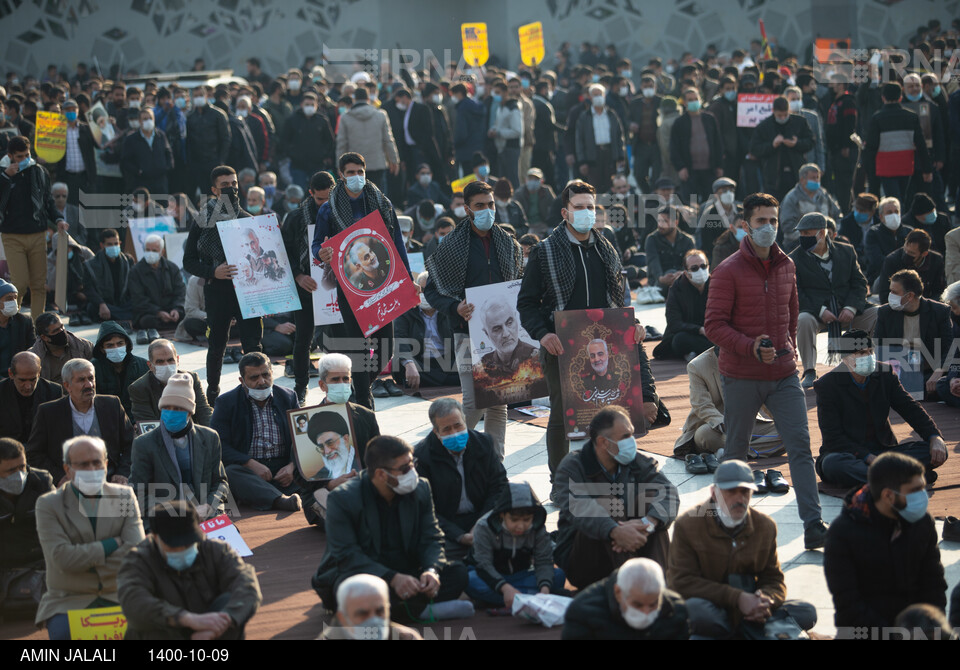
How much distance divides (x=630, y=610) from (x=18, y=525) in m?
Result: 3.89

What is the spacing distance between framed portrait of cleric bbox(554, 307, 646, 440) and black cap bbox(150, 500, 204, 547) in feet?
9.69

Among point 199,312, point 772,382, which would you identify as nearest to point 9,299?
point 199,312

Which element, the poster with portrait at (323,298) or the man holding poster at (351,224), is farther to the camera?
the poster with portrait at (323,298)

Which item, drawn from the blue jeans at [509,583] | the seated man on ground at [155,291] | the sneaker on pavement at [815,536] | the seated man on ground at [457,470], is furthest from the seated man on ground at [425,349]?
the blue jeans at [509,583]

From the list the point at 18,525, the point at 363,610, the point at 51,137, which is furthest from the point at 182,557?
the point at 51,137

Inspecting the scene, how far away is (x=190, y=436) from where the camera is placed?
8086 mm

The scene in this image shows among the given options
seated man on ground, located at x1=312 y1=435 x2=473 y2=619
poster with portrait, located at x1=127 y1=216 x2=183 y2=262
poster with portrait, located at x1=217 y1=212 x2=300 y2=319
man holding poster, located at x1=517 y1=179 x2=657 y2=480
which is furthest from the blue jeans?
poster with portrait, located at x1=127 y1=216 x2=183 y2=262

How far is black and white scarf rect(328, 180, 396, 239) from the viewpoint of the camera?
988 cm

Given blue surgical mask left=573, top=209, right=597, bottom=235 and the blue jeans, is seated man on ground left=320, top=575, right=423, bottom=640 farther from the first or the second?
blue surgical mask left=573, top=209, right=597, bottom=235

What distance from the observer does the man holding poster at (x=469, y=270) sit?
29.2ft

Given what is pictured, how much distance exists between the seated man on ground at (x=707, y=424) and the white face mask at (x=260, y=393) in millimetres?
3197

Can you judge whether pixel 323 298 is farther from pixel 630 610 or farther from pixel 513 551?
pixel 630 610

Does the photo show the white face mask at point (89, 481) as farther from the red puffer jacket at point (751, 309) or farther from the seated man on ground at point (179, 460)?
the red puffer jacket at point (751, 309)
